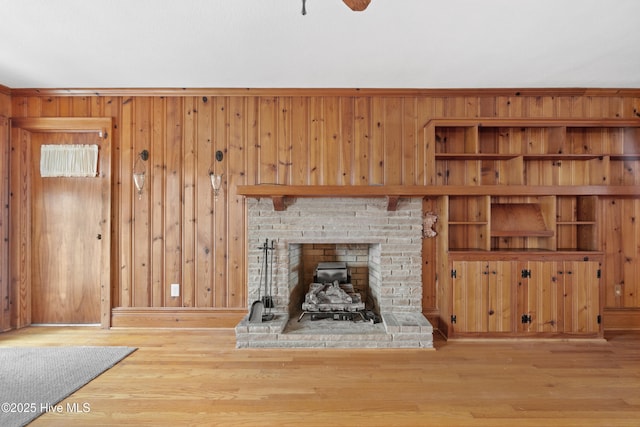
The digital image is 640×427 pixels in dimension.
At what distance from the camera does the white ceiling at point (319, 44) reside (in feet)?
6.96

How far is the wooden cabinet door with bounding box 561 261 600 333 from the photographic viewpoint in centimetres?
313

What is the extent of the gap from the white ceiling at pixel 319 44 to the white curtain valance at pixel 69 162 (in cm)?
67

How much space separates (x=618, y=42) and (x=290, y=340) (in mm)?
3579

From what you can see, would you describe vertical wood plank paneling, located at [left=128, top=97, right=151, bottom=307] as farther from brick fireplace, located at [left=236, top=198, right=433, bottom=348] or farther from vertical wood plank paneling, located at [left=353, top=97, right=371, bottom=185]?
vertical wood plank paneling, located at [left=353, top=97, right=371, bottom=185]

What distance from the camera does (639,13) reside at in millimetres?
A: 2160

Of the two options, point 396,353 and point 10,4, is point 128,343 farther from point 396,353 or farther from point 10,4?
point 10,4

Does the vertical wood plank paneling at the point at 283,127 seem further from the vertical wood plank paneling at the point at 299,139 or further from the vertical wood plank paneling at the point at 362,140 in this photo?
the vertical wood plank paneling at the point at 362,140

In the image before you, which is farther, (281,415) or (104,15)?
(104,15)

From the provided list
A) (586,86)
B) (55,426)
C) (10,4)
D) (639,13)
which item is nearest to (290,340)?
(55,426)

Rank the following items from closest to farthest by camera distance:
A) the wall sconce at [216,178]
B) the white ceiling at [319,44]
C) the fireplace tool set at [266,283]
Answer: the white ceiling at [319,44] → the fireplace tool set at [266,283] → the wall sconce at [216,178]

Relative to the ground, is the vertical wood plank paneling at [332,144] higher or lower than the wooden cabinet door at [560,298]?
higher

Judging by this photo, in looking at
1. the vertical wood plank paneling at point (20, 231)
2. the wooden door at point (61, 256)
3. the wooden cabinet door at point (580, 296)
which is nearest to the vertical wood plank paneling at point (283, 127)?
the wooden door at point (61, 256)

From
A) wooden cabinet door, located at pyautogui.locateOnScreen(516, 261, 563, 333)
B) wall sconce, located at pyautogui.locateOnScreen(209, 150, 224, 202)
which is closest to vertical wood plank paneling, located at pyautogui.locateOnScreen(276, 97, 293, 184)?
wall sconce, located at pyautogui.locateOnScreen(209, 150, 224, 202)

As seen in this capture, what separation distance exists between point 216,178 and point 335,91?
1.53 meters
